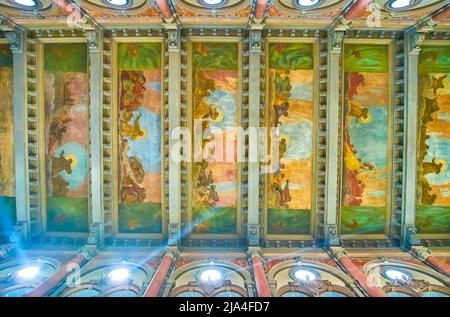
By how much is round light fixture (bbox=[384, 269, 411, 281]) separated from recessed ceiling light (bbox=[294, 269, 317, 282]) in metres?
2.64

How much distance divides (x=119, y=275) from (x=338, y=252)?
317 inches

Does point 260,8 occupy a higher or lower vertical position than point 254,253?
higher

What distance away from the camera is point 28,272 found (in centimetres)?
1121

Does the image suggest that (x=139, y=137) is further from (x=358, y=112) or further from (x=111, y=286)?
(x=358, y=112)

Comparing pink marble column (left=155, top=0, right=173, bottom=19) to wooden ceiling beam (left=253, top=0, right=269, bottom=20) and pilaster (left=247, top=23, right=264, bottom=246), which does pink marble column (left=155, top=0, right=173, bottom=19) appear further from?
pilaster (left=247, top=23, right=264, bottom=246)

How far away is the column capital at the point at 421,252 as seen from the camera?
Result: 11711mm

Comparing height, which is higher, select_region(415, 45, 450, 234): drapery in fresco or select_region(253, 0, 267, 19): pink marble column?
select_region(253, 0, 267, 19): pink marble column

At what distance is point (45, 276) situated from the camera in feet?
36.4

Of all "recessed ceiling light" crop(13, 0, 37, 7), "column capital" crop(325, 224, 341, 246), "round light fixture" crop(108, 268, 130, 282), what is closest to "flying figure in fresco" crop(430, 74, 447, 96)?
"column capital" crop(325, 224, 341, 246)

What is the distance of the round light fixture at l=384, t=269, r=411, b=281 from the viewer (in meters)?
10.9

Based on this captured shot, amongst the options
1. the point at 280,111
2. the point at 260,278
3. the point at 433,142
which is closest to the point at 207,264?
the point at 260,278

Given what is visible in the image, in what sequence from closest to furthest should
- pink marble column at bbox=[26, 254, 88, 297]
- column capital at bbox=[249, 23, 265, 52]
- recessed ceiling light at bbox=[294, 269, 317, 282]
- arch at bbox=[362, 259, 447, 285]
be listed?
1. pink marble column at bbox=[26, 254, 88, 297]
2. recessed ceiling light at bbox=[294, 269, 317, 282]
3. arch at bbox=[362, 259, 447, 285]
4. column capital at bbox=[249, 23, 265, 52]

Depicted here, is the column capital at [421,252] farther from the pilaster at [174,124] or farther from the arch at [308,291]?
the pilaster at [174,124]

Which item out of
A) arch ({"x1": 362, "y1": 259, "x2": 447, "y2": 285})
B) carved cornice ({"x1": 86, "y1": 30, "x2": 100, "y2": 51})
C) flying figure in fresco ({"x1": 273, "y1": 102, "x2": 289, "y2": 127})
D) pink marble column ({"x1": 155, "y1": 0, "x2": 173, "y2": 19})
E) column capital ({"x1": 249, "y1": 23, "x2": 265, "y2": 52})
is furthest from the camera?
flying figure in fresco ({"x1": 273, "y1": 102, "x2": 289, "y2": 127})
